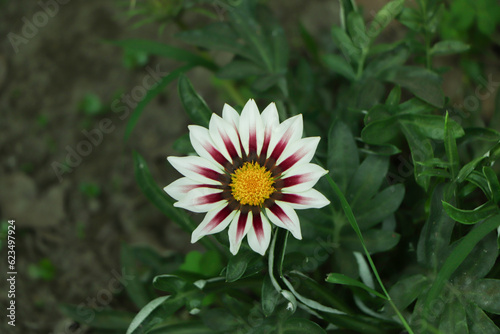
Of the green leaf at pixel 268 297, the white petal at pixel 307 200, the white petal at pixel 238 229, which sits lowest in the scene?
the green leaf at pixel 268 297

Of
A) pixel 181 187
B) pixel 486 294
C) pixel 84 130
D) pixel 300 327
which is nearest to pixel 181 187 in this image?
pixel 181 187

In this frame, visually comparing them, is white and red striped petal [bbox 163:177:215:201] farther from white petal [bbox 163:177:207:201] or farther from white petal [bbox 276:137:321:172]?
white petal [bbox 276:137:321:172]

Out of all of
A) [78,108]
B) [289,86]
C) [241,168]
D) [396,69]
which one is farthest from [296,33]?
[241,168]

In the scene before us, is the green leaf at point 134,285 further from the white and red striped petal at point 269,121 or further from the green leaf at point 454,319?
the green leaf at point 454,319

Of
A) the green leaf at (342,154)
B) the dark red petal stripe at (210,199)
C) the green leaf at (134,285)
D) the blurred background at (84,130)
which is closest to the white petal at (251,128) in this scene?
the dark red petal stripe at (210,199)

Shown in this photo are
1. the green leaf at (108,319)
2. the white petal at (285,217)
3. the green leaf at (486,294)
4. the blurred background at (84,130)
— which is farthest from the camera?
the blurred background at (84,130)

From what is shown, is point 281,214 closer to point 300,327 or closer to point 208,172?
point 208,172

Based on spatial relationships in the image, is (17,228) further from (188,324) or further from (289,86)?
(289,86)
